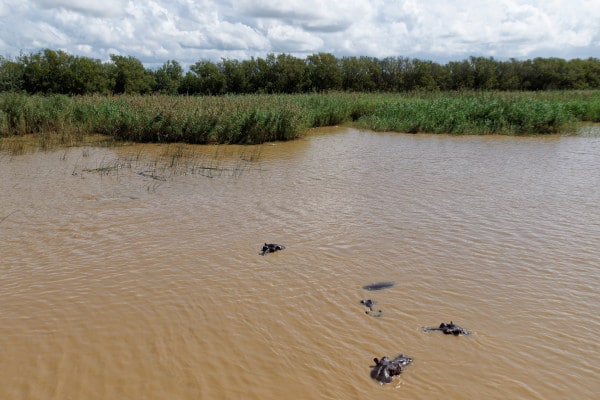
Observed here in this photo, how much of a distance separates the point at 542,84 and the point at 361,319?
2075 inches

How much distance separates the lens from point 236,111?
1733 cm

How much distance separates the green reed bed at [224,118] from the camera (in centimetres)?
1681

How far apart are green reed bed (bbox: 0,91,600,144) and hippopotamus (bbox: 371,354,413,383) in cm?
1385

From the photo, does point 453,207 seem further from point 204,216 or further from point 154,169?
point 154,169

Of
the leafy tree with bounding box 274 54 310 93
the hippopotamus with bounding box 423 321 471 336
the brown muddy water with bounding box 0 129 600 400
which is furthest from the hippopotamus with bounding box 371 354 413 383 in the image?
the leafy tree with bounding box 274 54 310 93

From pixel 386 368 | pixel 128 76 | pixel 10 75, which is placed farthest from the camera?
pixel 128 76

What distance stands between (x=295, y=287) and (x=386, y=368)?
1.83 metres

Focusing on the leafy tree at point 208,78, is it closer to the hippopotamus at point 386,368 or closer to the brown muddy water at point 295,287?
the brown muddy water at point 295,287

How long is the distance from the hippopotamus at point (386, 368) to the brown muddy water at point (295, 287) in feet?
0.23

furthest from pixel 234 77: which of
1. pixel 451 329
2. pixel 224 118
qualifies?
pixel 451 329

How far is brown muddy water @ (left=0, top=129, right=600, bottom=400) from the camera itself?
383 cm

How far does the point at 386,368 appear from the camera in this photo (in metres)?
3.79

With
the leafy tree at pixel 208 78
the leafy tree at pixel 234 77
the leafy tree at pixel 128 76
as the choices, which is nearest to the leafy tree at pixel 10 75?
the leafy tree at pixel 128 76

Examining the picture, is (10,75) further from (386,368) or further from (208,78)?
(386,368)
